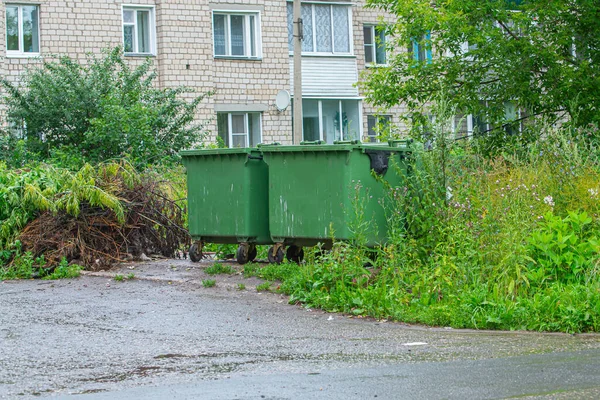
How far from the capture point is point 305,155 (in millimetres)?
12047

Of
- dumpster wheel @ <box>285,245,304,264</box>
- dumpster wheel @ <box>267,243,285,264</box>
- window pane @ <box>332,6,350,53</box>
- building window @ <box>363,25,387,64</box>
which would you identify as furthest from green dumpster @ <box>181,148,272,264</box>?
building window @ <box>363,25,387,64</box>

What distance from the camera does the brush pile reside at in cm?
1354

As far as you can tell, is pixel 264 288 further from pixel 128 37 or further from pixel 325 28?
pixel 325 28

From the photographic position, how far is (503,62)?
55.5ft

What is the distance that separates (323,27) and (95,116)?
37.2 ft

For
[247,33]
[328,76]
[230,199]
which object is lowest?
[230,199]

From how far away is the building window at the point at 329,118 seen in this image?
30.8 metres

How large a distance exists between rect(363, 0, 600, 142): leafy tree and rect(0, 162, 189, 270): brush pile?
16.9ft

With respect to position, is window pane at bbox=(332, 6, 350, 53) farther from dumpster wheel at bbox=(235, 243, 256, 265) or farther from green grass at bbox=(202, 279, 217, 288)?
green grass at bbox=(202, 279, 217, 288)

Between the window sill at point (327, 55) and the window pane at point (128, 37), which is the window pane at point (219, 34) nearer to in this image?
the window sill at point (327, 55)

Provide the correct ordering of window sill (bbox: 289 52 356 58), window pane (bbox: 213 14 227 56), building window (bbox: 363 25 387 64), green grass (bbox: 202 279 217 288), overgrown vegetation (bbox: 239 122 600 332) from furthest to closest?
1. building window (bbox: 363 25 387 64)
2. window sill (bbox: 289 52 356 58)
3. window pane (bbox: 213 14 227 56)
4. green grass (bbox: 202 279 217 288)
5. overgrown vegetation (bbox: 239 122 600 332)

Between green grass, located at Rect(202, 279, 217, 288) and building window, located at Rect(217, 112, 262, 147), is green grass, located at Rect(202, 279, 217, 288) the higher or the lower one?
the lower one

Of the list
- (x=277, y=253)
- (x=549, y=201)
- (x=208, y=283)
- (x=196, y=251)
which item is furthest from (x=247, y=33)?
(x=549, y=201)

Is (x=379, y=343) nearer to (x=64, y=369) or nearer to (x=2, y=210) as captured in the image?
(x=64, y=369)
